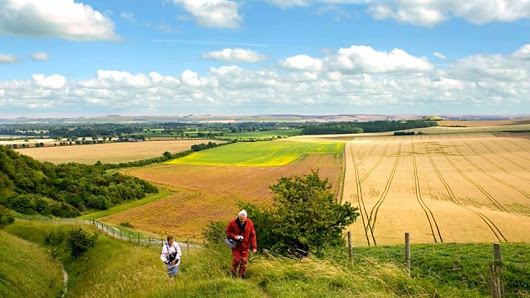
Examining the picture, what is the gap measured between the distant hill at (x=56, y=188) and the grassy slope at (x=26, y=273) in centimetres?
2575

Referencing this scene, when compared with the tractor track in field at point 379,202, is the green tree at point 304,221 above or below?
above

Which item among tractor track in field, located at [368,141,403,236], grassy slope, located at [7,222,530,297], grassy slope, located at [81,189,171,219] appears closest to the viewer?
grassy slope, located at [7,222,530,297]

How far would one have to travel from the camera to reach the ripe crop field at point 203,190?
4875 centimetres

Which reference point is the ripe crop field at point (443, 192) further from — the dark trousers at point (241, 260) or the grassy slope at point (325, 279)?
the dark trousers at point (241, 260)

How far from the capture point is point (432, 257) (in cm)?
1733

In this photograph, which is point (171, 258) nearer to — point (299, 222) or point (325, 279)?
point (325, 279)

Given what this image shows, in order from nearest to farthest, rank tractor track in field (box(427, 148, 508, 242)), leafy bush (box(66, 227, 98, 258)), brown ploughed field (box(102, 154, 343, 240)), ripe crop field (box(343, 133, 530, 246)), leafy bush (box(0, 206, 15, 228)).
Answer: leafy bush (box(66, 227, 98, 258))
leafy bush (box(0, 206, 15, 228))
tractor track in field (box(427, 148, 508, 242))
ripe crop field (box(343, 133, 530, 246))
brown ploughed field (box(102, 154, 343, 240))

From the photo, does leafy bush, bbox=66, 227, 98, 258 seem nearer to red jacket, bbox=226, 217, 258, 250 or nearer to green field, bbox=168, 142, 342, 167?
red jacket, bbox=226, 217, 258, 250

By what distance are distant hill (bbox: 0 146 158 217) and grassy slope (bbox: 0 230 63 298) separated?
2575 centimetres

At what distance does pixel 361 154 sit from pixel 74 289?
91.0 m

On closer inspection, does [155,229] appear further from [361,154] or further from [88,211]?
[361,154]

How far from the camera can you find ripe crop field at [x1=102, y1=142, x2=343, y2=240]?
48.8 metres

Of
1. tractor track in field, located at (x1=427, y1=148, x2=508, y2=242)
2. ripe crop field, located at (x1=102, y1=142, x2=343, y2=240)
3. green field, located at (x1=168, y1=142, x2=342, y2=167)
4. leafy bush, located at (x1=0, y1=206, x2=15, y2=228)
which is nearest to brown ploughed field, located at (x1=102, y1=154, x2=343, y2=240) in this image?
ripe crop field, located at (x1=102, y1=142, x2=343, y2=240)

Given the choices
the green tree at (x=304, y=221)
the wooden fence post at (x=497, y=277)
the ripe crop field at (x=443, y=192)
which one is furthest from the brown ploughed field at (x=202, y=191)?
the wooden fence post at (x=497, y=277)
